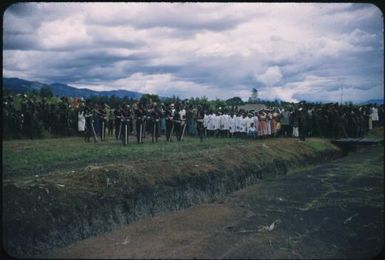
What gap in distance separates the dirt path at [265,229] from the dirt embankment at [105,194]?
1.02 ft

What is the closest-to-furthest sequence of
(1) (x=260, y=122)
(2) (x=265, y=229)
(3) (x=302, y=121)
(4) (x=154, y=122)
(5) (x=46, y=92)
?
(2) (x=265, y=229) < (4) (x=154, y=122) < (3) (x=302, y=121) < (1) (x=260, y=122) < (5) (x=46, y=92)

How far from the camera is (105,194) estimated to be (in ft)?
30.5

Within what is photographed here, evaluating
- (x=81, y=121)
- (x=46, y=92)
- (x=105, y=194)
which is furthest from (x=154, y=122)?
(x=46, y=92)

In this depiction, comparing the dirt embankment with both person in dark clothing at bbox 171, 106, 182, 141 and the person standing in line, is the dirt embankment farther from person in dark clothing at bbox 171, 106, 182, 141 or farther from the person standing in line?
the person standing in line

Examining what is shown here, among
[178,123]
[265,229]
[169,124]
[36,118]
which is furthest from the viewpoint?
[36,118]

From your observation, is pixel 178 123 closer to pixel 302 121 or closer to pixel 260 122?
pixel 260 122

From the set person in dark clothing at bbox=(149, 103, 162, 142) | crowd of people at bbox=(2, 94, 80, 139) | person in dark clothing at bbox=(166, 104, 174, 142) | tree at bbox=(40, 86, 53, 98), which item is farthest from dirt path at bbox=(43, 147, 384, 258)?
tree at bbox=(40, 86, 53, 98)

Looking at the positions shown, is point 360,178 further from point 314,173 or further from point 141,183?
point 141,183

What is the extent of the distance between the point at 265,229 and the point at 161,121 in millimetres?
15803

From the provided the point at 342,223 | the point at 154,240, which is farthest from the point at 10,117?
the point at 342,223

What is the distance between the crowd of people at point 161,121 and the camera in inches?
790

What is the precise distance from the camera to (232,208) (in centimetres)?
1101

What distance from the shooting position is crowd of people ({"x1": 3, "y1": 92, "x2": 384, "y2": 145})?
65.9 feet

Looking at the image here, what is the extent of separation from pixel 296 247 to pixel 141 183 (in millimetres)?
3869
